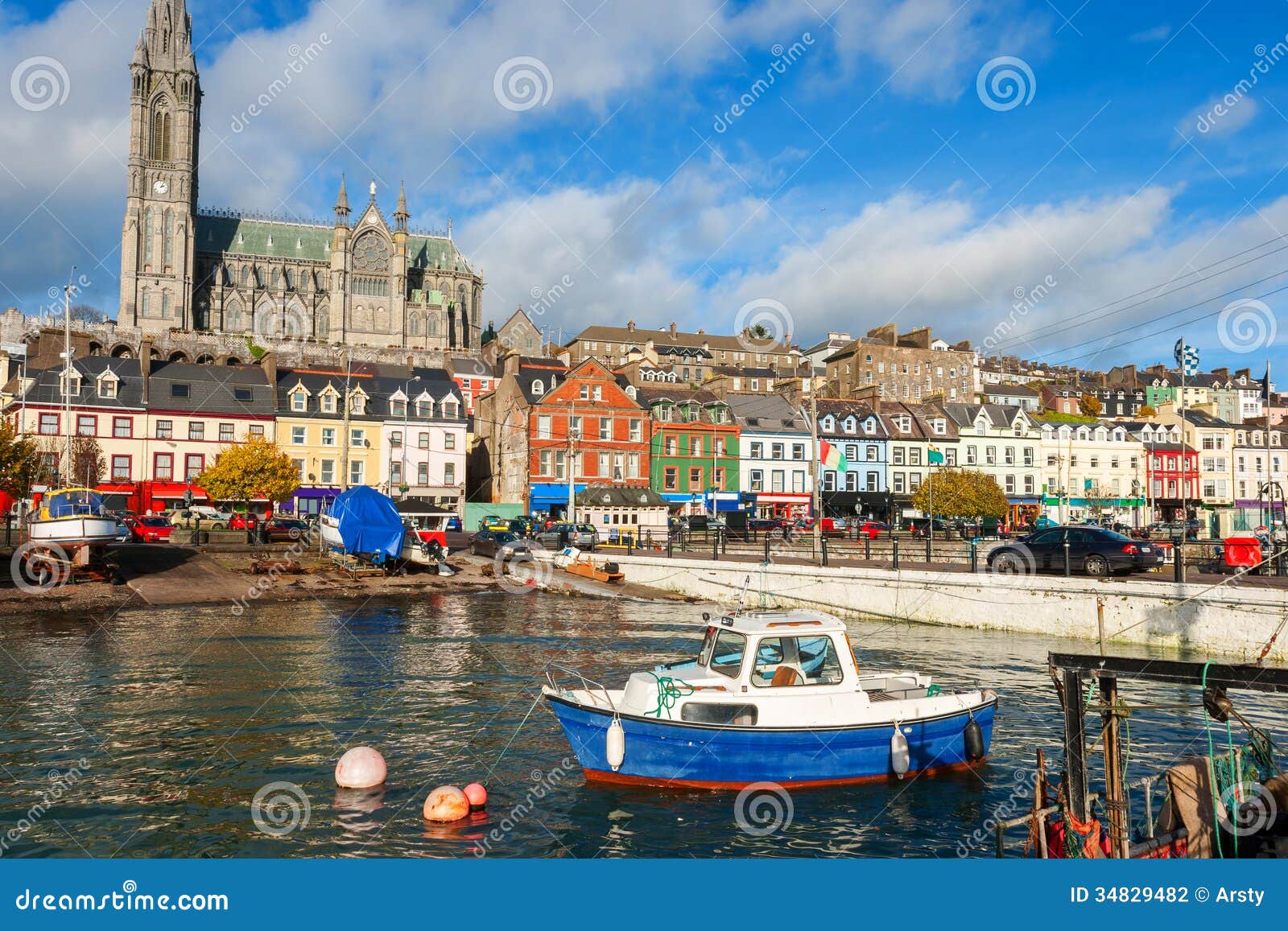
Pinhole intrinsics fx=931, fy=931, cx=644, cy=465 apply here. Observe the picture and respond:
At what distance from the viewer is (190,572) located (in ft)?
130

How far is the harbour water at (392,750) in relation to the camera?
12.1 meters

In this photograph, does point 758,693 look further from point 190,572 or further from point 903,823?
point 190,572

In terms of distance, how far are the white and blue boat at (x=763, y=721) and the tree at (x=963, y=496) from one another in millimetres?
53167

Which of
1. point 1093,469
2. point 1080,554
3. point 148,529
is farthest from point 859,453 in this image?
point 148,529

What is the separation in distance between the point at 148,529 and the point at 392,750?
4182 centimetres

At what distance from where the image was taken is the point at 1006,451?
82.5 m

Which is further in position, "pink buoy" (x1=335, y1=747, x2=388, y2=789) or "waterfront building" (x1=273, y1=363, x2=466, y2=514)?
"waterfront building" (x1=273, y1=363, x2=466, y2=514)

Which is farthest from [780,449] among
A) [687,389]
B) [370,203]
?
[370,203]

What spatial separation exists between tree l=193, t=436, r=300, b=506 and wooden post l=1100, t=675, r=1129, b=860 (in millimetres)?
56949

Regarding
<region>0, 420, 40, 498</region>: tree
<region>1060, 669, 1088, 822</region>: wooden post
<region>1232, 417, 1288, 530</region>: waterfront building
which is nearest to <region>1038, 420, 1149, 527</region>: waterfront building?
<region>1232, 417, 1288, 530</region>: waterfront building

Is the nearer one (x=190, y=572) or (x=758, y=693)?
(x=758, y=693)

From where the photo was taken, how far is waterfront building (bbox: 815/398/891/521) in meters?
77.1

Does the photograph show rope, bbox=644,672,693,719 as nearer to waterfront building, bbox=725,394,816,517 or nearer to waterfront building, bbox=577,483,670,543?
waterfront building, bbox=577,483,670,543

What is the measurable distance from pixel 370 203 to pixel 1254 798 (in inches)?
5739
